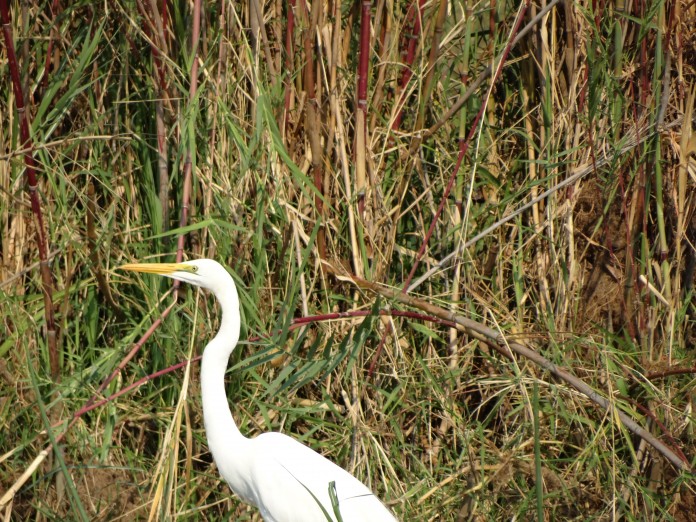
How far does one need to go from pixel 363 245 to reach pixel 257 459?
60 cm

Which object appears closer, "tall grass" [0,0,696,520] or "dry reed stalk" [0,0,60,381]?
"dry reed stalk" [0,0,60,381]

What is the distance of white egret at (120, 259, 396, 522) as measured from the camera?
2.09 meters

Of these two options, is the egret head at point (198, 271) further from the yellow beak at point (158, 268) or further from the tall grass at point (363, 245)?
the tall grass at point (363, 245)

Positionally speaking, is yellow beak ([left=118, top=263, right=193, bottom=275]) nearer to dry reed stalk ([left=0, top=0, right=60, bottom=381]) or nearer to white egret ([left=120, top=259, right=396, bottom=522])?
white egret ([left=120, top=259, right=396, bottom=522])

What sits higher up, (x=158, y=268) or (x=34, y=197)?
(x=34, y=197)

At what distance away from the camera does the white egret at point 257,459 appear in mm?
2092

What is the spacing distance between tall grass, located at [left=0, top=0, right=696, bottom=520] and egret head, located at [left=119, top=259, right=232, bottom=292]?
0.70 ft

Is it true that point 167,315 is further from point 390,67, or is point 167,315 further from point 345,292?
point 390,67

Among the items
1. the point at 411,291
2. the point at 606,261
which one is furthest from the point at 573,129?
the point at 411,291

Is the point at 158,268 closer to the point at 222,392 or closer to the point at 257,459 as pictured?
the point at 222,392

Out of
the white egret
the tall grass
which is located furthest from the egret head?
the tall grass

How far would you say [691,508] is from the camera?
2322 millimetres

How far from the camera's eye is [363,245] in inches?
93.6

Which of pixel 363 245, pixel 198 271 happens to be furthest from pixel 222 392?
pixel 363 245
